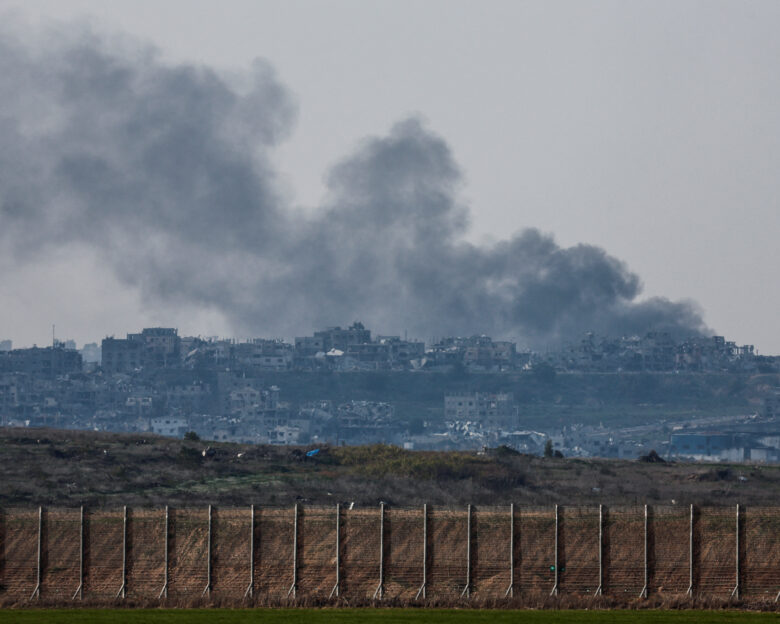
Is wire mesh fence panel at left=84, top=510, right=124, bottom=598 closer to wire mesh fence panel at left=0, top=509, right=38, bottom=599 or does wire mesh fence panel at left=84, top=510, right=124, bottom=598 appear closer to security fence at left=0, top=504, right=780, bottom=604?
security fence at left=0, top=504, right=780, bottom=604

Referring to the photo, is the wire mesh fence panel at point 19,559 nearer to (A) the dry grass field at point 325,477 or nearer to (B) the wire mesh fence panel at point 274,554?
(B) the wire mesh fence panel at point 274,554

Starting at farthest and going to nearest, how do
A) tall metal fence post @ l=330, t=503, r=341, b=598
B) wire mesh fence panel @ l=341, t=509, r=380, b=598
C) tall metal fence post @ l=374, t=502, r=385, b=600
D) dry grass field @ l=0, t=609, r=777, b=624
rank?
wire mesh fence panel @ l=341, t=509, r=380, b=598 → tall metal fence post @ l=330, t=503, r=341, b=598 → tall metal fence post @ l=374, t=502, r=385, b=600 → dry grass field @ l=0, t=609, r=777, b=624

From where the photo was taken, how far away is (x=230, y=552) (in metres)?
39.2

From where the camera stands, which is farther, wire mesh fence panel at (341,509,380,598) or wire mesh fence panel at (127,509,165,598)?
wire mesh fence panel at (127,509,165,598)

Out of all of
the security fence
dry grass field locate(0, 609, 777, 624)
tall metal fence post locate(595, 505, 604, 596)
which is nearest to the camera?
dry grass field locate(0, 609, 777, 624)

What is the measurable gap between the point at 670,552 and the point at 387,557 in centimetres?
732

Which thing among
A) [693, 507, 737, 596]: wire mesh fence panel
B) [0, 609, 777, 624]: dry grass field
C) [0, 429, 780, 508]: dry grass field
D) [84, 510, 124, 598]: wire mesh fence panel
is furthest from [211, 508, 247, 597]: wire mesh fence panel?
[0, 429, 780, 508]: dry grass field

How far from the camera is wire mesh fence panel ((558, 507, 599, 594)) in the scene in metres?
34.7

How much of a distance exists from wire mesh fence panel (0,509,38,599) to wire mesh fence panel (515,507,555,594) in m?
11.8

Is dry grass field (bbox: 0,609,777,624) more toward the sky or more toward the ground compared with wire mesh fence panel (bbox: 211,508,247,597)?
more toward the ground

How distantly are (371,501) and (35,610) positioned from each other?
1121 inches

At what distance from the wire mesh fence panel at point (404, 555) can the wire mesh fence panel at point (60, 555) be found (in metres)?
7.61

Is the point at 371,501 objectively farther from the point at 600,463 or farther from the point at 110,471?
the point at 600,463

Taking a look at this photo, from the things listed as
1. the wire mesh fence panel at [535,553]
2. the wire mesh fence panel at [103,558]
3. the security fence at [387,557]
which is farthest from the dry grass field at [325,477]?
the wire mesh fence panel at [535,553]
